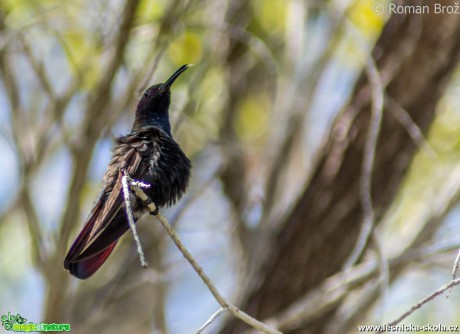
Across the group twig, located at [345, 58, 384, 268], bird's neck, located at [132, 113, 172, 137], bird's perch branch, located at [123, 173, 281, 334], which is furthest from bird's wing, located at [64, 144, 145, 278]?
twig, located at [345, 58, 384, 268]

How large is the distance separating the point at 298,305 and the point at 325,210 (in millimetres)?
644

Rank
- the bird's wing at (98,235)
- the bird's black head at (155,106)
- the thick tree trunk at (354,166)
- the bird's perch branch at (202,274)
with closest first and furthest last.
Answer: the bird's perch branch at (202,274)
the bird's wing at (98,235)
the bird's black head at (155,106)
the thick tree trunk at (354,166)

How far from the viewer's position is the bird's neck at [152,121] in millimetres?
4426

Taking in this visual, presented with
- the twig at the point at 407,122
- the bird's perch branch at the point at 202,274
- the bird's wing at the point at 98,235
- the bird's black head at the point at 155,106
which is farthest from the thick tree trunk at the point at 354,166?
the bird's perch branch at the point at 202,274

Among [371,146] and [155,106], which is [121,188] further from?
[371,146]

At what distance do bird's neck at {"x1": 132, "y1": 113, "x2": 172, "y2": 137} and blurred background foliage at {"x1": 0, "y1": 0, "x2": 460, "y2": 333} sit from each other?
131 mm

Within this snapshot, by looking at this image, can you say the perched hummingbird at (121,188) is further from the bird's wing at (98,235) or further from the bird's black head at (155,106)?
the bird's black head at (155,106)

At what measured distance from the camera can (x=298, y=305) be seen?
15.9ft

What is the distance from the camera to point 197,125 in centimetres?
525

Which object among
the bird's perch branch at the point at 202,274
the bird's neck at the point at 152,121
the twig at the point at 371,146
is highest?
the bird's neck at the point at 152,121

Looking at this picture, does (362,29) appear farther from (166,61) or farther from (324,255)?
(324,255)

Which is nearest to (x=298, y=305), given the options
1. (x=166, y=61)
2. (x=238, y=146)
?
(x=238, y=146)

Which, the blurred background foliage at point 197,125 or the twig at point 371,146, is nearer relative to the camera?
the twig at point 371,146

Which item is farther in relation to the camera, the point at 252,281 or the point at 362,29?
the point at 362,29
